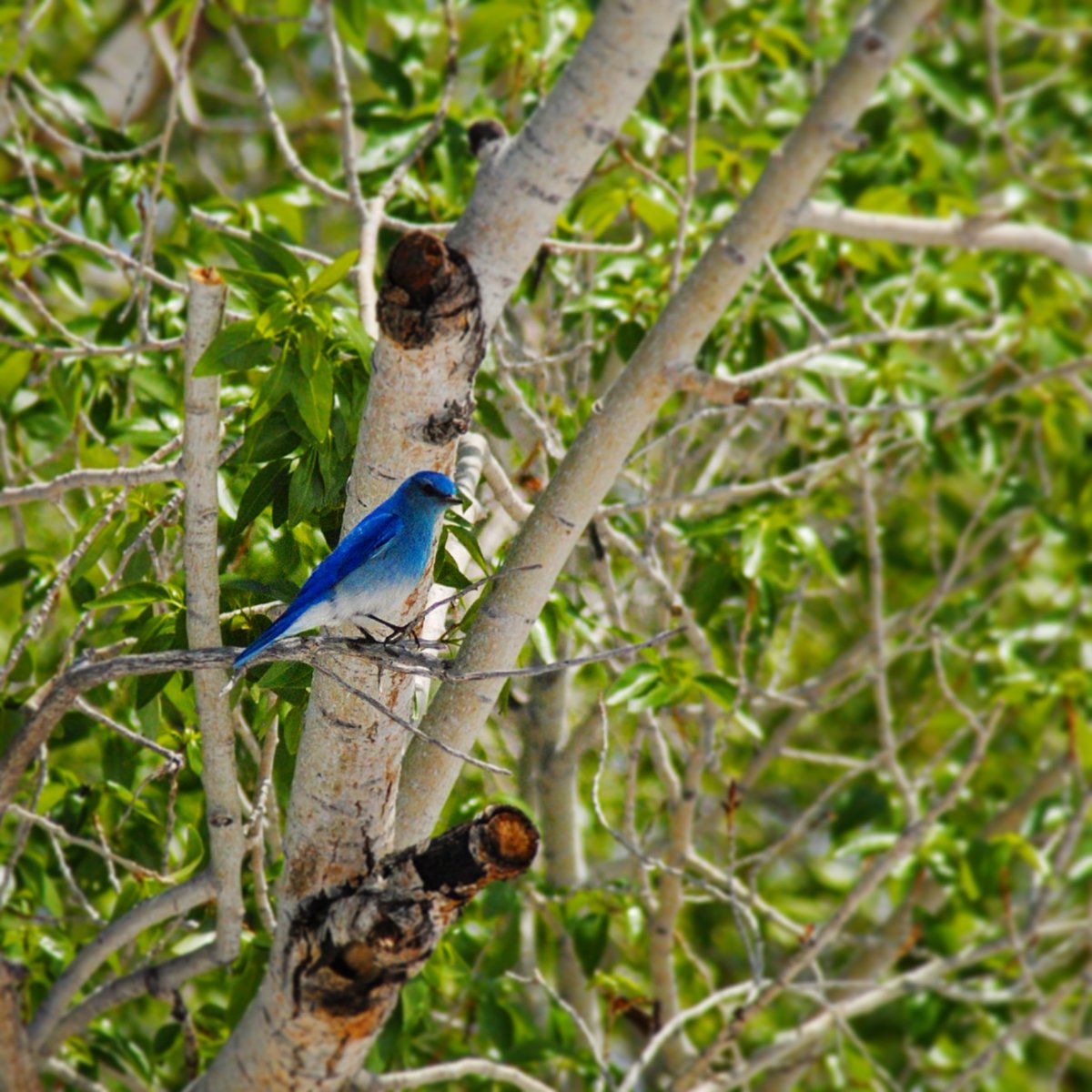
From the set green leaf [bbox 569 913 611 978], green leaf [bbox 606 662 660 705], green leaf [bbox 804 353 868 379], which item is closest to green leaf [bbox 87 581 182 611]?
green leaf [bbox 606 662 660 705]

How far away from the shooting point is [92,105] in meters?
4.63

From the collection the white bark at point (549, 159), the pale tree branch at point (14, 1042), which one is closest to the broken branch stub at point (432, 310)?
the white bark at point (549, 159)

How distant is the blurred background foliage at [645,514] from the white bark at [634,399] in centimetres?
23

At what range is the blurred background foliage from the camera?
10.5 feet

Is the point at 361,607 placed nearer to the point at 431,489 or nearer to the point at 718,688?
the point at 431,489

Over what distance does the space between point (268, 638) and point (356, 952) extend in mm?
647

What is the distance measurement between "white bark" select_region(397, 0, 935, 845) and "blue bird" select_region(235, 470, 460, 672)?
0.20 m

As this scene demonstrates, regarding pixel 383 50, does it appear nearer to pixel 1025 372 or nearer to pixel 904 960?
pixel 1025 372

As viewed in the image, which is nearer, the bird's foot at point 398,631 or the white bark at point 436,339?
the white bark at point 436,339

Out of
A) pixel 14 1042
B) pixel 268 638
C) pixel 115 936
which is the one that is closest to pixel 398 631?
pixel 268 638

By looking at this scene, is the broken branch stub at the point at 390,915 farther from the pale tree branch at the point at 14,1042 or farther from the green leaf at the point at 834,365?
the green leaf at the point at 834,365

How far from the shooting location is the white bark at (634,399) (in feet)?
7.29

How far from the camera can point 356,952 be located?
2615 mm

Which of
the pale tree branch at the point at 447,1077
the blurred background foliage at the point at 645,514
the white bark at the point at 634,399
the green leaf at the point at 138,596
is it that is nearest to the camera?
the white bark at the point at 634,399
